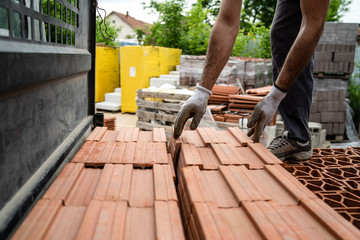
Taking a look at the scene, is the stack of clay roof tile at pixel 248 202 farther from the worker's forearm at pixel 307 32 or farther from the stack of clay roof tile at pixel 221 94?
the stack of clay roof tile at pixel 221 94

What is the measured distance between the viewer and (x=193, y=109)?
7.65 ft

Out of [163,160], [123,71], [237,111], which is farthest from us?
[123,71]

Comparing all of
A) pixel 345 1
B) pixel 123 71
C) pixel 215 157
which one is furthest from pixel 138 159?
pixel 345 1

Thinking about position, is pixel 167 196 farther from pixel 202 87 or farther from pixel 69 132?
pixel 202 87

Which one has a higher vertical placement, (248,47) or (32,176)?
(248,47)

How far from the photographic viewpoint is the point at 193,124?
236cm

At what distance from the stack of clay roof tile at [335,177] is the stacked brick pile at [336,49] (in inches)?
260

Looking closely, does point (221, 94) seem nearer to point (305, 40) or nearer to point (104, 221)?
point (305, 40)

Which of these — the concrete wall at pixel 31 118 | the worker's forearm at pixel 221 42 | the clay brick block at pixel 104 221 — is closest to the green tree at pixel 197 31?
the worker's forearm at pixel 221 42

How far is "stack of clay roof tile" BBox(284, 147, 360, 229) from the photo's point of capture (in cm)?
185

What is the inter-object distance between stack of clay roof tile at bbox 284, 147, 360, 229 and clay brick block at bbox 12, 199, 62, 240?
5.03 ft

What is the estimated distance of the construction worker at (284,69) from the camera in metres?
2.13

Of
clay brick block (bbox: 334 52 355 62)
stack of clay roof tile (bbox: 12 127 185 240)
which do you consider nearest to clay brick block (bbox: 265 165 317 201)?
stack of clay roof tile (bbox: 12 127 185 240)

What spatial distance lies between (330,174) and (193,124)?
1.17m
